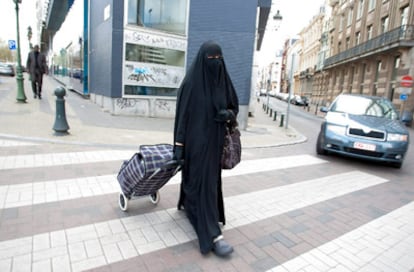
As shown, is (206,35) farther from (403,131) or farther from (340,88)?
(340,88)

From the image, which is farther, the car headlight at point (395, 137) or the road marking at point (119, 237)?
the car headlight at point (395, 137)

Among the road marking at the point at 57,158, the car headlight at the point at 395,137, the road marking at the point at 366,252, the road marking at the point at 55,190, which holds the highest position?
the car headlight at the point at 395,137

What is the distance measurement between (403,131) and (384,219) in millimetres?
3359

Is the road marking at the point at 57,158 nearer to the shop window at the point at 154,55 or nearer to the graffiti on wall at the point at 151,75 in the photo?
the graffiti on wall at the point at 151,75

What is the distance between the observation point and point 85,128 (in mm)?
8312

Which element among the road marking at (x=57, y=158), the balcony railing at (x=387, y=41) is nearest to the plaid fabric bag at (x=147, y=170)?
the road marking at (x=57, y=158)

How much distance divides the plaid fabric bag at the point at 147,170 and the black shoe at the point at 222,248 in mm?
895

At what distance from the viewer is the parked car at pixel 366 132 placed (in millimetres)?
6215

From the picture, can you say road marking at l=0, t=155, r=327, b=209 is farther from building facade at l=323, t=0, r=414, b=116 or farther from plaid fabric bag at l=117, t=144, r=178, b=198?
building facade at l=323, t=0, r=414, b=116

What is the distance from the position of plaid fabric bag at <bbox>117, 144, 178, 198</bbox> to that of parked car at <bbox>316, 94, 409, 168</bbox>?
492 cm

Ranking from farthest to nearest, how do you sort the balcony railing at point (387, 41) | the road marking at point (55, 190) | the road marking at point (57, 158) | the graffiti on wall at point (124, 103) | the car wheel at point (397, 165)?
the balcony railing at point (387, 41), the graffiti on wall at point (124, 103), the car wheel at point (397, 165), the road marking at point (57, 158), the road marking at point (55, 190)

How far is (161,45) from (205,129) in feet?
32.9

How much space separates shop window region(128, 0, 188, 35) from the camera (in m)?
11.5

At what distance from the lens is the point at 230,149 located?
297 centimetres
